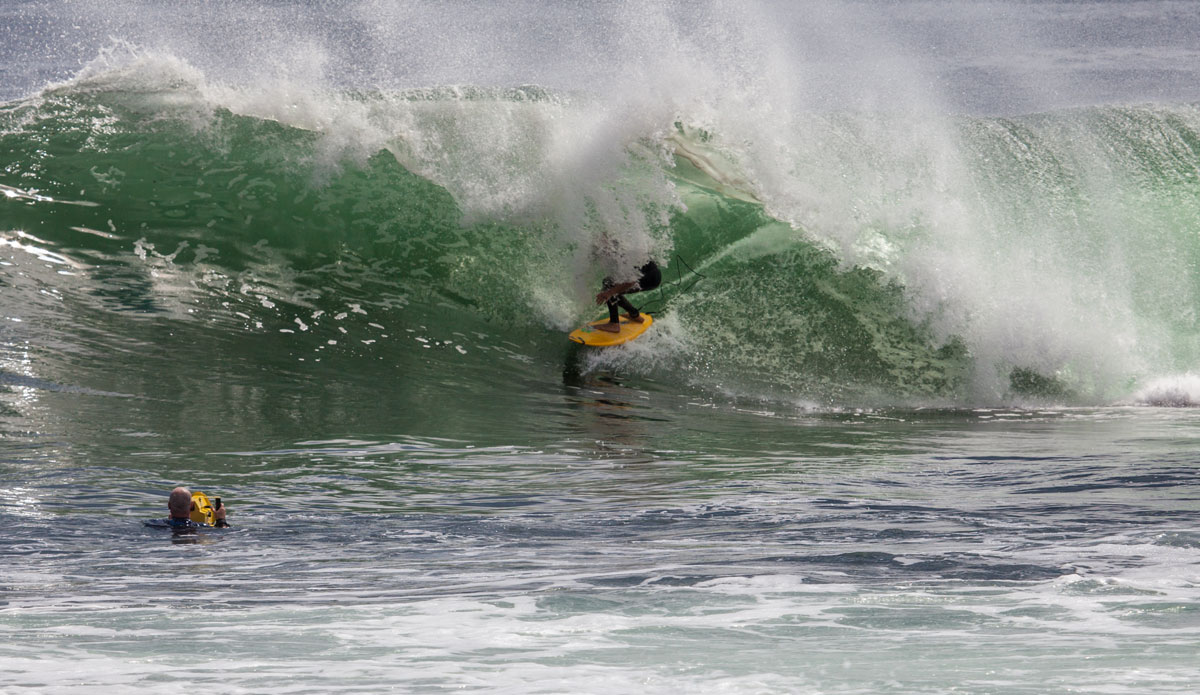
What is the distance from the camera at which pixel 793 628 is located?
479 cm

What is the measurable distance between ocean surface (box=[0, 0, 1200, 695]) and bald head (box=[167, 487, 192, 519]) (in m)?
0.15

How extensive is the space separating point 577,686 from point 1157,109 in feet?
57.2

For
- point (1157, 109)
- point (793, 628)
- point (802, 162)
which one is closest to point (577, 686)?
point (793, 628)

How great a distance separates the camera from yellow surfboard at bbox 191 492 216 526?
6246mm

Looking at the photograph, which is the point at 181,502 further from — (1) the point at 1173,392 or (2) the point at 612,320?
(1) the point at 1173,392

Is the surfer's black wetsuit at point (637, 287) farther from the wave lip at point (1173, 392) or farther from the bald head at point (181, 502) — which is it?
the bald head at point (181, 502)

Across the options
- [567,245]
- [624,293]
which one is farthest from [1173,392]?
[567,245]

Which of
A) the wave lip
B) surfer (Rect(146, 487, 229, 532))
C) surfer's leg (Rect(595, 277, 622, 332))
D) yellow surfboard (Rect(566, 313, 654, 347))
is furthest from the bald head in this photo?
the wave lip

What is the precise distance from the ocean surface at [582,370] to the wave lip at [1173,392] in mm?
43

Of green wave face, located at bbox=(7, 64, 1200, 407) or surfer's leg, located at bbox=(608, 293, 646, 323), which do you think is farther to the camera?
surfer's leg, located at bbox=(608, 293, 646, 323)

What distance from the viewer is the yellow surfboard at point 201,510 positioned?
6246mm

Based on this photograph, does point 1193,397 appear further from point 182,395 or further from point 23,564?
point 23,564

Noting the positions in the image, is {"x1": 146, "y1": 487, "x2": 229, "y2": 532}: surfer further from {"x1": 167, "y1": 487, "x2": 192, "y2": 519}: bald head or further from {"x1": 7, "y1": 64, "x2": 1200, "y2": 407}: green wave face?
{"x1": 7, "y1": 64, "x2": 1200, "y2": 407}: green wave face

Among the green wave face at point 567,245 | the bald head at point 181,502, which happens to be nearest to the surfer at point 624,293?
the green wave face at point 567,245
